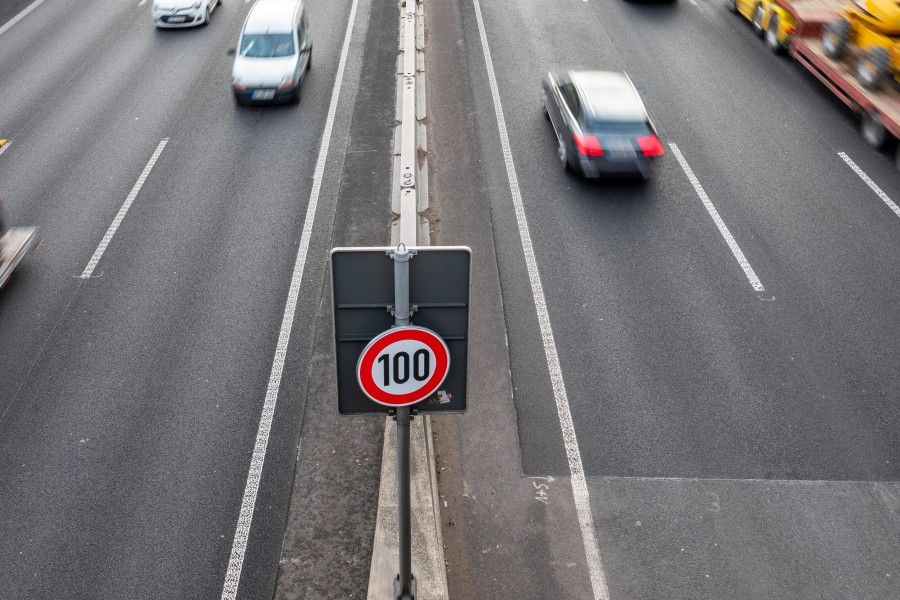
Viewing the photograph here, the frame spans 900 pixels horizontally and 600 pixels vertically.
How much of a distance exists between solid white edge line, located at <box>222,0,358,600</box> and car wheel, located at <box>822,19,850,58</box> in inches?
459

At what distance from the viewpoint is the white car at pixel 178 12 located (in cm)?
2125

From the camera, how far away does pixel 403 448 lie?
5582 millimetres

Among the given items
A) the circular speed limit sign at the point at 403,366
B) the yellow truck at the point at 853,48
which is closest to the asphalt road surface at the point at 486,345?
the yellow truck at the point at 853,48

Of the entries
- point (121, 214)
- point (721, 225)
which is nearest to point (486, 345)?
point (721, 225)

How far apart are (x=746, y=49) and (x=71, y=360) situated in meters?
18.2

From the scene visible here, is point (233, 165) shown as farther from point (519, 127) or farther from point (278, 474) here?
point (278, 474)

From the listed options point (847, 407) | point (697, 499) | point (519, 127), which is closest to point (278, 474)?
point (697, 499)

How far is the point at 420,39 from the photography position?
20.6m

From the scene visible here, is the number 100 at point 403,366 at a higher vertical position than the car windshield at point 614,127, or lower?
higher

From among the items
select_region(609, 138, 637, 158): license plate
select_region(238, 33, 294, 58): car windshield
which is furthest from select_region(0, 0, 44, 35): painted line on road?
select_region(609, 138, 637, 158): license plate

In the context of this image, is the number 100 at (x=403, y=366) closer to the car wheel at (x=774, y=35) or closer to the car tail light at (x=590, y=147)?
the car tail light at (x=590, y=147)

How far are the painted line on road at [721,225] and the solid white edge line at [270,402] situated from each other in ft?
23.3

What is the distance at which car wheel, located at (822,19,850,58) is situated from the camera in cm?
1767

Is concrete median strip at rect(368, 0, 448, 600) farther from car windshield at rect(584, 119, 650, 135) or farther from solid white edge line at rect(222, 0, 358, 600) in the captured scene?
car windshield at rect(584, 119, 650, 135)
